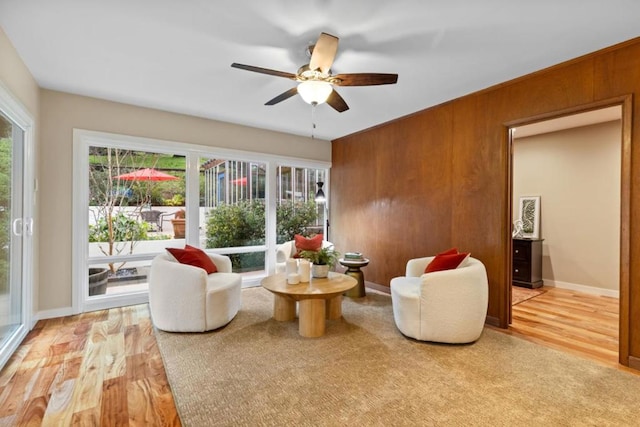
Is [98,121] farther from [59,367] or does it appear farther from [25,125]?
[59,367]

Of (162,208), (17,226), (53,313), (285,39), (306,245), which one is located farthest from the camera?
(306,245)

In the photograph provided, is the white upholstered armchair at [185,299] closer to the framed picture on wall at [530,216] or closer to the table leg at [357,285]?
the table leg at [357,285]

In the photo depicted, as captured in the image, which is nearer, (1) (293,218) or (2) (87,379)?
(2) (87,379)

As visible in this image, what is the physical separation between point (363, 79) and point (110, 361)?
3.00 meters

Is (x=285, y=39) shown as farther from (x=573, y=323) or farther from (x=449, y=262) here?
(x=573, y=323)

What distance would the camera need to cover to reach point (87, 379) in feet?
7.29

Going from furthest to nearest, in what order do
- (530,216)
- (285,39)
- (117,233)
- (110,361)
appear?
(530,216)
(117,233)
(110,361)
(285,39)

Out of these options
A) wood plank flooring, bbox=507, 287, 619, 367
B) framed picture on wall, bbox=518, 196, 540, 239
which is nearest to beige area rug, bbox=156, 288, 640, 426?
wood plank flooring, bbox=507, 287, 619, 367

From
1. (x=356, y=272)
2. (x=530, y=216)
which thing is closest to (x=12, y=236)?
(x=356, y=272)

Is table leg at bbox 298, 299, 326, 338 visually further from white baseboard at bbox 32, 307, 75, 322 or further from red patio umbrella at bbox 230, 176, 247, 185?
white baseboard at bbox 32, 307, 75, 322

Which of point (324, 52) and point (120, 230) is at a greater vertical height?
point (324, 52)

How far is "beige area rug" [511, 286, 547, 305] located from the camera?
4274 millimetres

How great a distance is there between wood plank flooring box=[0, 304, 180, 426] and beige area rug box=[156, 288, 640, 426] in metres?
0.15

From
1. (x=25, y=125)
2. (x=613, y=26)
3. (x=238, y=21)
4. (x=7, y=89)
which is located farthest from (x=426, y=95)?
(x=25, y=125)
